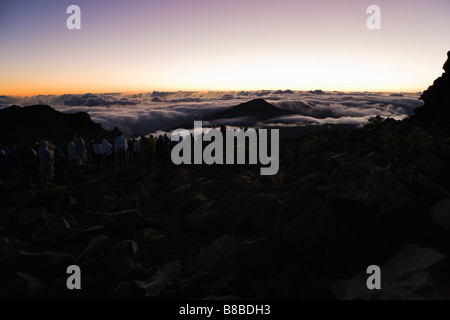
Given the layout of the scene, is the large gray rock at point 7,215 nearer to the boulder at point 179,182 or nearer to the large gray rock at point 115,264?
the large gray rock at point 115,264

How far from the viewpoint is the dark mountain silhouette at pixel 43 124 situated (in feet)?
429

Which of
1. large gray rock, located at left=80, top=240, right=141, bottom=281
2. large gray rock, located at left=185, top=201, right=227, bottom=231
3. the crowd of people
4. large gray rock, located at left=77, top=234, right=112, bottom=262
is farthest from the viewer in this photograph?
the crowd of people

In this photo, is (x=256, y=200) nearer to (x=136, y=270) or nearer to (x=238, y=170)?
(x=136, y=270)

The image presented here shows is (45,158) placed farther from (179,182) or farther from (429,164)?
(429,164)

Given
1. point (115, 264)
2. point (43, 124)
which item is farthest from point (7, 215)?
point (43, 124)

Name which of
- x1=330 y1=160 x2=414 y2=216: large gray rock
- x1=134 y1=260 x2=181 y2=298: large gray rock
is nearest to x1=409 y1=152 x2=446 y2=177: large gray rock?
x1=330 y1=160 x2=414 y2=216: large gray rock

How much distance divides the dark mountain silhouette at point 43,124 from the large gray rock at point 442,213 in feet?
453

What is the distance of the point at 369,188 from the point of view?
4.78 metres

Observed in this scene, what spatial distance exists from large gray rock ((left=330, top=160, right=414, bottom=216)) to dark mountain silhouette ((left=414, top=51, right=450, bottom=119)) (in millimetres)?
14522

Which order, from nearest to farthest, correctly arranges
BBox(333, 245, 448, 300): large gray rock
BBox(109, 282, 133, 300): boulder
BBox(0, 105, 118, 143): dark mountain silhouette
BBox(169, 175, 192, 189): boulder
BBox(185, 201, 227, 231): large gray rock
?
BBox(333, 245, 448, 300): large gray rock
BBox(109, 282, 133, 300): boulder
BBox(185, 201, 227, 231): large gray rock
BBox(169, 175, 192, 189): boulder
BBox(0, 105, 118, 143): dark mountain silhouette

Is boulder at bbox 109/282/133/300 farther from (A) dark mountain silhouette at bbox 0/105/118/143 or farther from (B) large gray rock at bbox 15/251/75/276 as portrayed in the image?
(A) dark mountain silhouette at bbox 0/105/118/143

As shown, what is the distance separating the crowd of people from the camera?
455 inches
